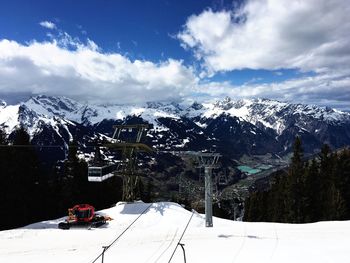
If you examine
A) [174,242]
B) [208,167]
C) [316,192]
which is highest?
[208,167]

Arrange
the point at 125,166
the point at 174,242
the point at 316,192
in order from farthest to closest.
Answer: the point at 316,192 < the point at 125,166 < the point at 174,242

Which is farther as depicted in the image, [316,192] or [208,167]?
[316,192]

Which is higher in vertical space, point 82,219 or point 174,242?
point 82,219

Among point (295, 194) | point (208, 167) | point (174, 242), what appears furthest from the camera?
point (295, 194)

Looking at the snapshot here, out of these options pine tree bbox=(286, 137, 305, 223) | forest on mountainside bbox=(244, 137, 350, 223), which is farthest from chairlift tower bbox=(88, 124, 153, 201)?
forest on mountainside bbox=(244, 137, 350, 223)

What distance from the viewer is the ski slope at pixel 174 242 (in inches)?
1107

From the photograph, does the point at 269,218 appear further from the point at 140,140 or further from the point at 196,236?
the point at 196,236

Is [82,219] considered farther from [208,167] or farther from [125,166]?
[208,167]

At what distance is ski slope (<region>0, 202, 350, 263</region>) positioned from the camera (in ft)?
92.3

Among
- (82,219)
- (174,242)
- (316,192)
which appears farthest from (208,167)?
(316,192)

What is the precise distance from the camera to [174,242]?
32906 mm

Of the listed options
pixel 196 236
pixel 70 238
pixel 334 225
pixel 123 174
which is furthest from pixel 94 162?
pixel 334 225

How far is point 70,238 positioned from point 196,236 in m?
11.3

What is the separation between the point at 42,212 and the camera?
2418 inches
